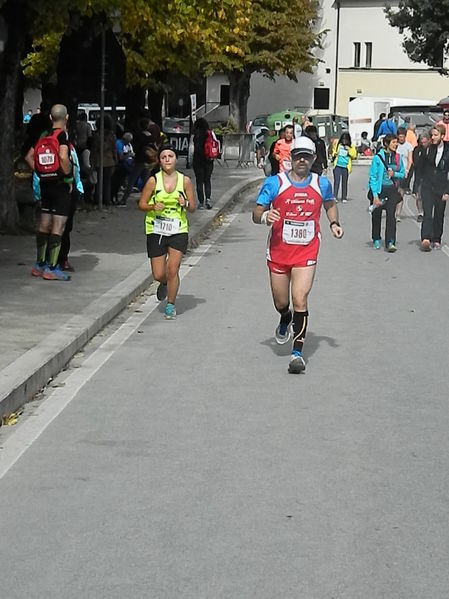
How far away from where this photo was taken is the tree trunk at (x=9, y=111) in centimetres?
1950

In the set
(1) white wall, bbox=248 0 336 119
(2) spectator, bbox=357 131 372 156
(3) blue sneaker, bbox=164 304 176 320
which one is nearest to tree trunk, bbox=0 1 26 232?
(3) blue sneaker, bbox=164 304 176 320

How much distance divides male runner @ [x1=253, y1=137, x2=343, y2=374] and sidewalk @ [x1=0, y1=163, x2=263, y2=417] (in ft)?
5.80

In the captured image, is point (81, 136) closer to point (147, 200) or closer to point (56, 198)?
point (56, 198)

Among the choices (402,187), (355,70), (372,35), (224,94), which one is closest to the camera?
(402,187)

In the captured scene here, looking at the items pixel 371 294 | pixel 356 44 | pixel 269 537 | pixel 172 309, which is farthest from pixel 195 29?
pixel 356 44

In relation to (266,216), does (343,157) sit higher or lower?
lower

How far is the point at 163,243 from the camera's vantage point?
13797 mm

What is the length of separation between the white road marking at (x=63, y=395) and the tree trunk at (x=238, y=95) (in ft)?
181

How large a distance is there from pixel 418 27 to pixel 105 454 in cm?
6238

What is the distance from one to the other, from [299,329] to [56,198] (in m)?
5.19

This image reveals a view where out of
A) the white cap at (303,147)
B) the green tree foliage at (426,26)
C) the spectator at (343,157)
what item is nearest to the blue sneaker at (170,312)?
the white cap at (303,147)

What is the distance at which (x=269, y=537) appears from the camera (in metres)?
6.22

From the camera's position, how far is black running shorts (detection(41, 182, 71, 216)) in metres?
15.4

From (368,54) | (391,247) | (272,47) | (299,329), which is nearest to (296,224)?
(299,329)
